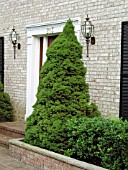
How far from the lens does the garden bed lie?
5582 millimetres

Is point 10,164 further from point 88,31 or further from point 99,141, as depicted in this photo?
point 88,31

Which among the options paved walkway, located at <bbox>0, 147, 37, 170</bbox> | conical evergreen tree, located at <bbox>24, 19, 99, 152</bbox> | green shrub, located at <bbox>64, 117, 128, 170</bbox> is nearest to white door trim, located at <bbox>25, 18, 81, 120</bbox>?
paved walkway, located at <bbox>0, 147, 37, 170</bbox>

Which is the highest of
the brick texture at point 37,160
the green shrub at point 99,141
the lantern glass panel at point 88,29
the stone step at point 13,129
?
the lantern glass panel at point 88,29

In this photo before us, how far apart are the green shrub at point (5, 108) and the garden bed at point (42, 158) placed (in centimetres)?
278

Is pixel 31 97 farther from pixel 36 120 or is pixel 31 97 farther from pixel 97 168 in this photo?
pixel 97 168

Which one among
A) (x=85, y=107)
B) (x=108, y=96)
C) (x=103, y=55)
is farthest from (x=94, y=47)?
(x=85, y=107)

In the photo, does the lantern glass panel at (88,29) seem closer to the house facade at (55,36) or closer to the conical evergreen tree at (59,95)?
the house facade at (55,36)

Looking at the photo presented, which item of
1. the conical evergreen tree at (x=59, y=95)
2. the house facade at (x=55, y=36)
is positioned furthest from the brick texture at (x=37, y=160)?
the house facade at (x=55, y=36)

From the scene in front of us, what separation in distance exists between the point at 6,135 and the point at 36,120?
83.2 inches

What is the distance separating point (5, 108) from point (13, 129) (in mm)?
1648

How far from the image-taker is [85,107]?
6473 mm

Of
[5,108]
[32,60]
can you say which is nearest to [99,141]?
[32,60]

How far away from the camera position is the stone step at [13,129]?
8156 millimetres

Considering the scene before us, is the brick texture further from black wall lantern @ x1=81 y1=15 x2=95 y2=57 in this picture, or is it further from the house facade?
black wall lantern @ x1=81 y1=15 x2=95 y2=57
